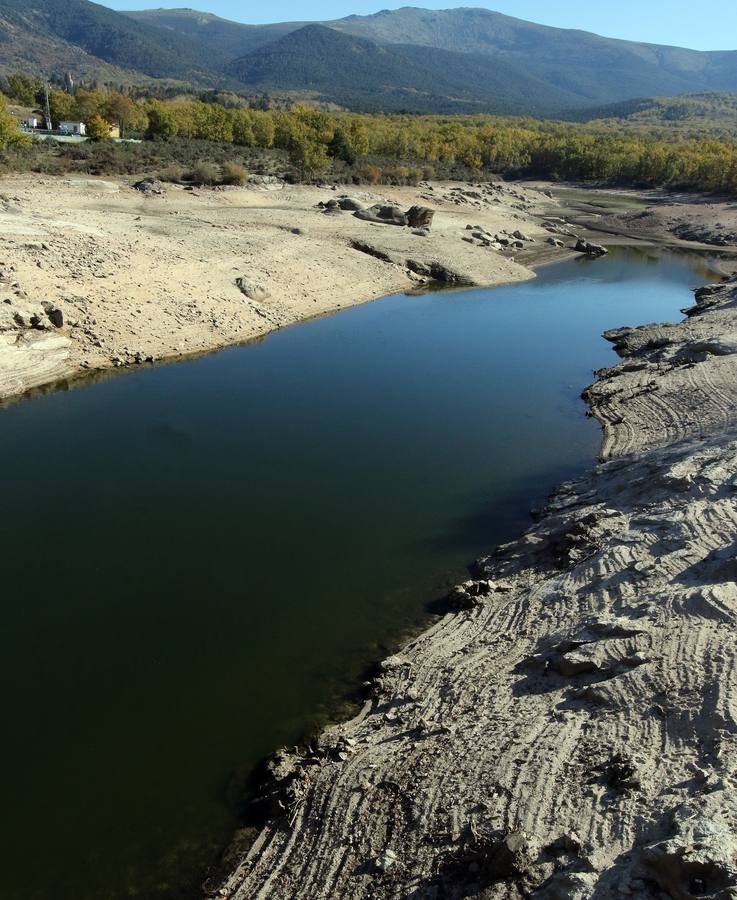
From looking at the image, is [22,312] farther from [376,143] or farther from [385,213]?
[376,143]

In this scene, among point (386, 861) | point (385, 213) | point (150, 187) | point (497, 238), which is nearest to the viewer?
point (386, 861)

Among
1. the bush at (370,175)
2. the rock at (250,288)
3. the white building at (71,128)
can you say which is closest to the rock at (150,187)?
the rock at (250,288)

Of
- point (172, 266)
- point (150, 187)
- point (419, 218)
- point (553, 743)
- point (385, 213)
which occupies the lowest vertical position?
point (553, 743)

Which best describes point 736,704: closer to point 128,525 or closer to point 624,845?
point 624,845

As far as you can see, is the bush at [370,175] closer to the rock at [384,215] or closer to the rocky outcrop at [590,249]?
the rock at [384,215]

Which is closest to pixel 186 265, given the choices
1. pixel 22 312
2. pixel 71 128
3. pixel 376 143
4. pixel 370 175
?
pixel 22 312

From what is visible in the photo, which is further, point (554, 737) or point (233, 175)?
point (233, 175)
